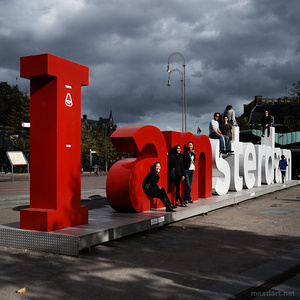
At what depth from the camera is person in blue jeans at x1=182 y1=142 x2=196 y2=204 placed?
12.4 m

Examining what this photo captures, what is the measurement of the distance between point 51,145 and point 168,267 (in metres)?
3.27

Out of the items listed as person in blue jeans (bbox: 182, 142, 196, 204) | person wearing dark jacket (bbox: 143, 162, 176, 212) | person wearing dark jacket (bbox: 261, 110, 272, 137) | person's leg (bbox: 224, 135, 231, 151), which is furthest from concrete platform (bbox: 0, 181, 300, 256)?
person wearing dark jacket (bbox: 261, 110, 272, 137)

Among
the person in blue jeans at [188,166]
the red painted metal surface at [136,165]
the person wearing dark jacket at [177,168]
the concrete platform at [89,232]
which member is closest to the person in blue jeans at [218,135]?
the person in blue jeans at [188,166]

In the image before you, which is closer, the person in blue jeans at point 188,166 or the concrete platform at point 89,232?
the concrete platform at point 89,232

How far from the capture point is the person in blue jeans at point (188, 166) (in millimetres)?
12413

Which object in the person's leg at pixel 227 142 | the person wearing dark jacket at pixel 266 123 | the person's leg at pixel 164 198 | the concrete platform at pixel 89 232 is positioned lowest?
the concrete platform at pixel 89 232

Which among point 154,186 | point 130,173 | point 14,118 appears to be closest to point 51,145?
point 130,173

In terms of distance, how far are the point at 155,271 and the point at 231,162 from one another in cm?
1218

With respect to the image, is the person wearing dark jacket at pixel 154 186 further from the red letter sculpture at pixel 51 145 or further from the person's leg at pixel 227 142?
the person's leg at pixel 227 142

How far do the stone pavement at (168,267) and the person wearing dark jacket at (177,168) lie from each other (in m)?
2.33

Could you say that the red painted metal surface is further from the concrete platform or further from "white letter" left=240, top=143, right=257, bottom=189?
"white letter" left=240, top=143, right=257, bottom=189

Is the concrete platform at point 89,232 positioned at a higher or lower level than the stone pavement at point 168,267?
higher

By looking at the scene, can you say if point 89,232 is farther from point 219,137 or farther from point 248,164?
point 248,164

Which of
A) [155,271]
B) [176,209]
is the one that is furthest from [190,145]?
[155,271]
